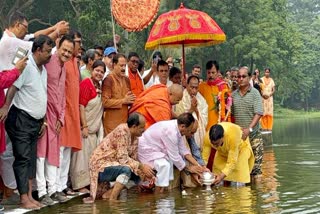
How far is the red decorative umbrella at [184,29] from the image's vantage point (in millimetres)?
9328

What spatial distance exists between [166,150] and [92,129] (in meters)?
0.97

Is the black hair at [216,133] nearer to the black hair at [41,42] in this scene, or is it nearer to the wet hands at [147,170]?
the wet hands at [147,170]

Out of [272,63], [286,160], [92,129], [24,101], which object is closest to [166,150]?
[92,129]

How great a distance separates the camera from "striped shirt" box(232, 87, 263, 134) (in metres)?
9.11

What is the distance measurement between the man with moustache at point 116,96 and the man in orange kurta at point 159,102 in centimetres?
21

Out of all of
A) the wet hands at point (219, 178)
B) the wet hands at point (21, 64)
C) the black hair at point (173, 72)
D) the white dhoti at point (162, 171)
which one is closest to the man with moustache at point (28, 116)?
the wet hands at point (21, 64)

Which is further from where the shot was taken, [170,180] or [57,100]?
[170,180]

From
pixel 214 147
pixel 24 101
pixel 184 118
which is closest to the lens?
pixel 24 101

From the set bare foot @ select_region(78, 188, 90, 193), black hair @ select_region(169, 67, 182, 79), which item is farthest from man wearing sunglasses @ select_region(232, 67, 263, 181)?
bare foot @ select_region(78, 188, 90, 193)

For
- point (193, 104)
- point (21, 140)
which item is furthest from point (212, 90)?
point (21, 140)

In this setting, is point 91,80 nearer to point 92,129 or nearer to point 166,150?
point 92,129

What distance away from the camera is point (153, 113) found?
8.48 metres

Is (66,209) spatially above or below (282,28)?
below

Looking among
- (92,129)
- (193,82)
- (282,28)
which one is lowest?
(92,129)
